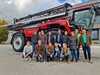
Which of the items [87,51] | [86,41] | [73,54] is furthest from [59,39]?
[87,51]

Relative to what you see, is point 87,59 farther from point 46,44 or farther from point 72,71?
point 72,71

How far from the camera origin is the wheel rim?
21.0 metres

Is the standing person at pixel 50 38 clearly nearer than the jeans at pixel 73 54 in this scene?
No

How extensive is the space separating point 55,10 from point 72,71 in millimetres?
6863

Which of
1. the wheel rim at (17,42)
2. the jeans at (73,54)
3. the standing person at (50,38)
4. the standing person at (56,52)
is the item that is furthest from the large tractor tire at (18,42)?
the jeans at (73,54)

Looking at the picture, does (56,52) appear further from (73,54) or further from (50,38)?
(50,38)

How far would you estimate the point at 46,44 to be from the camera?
16.2 meters

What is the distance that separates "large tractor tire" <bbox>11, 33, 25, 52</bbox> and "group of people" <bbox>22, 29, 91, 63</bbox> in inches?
166

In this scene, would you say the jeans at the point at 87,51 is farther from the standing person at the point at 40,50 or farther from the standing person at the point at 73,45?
the standing person at the point at 40,50

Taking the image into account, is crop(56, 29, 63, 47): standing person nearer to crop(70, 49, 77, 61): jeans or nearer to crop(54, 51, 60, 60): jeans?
crop(54, 51, 60, 60): jeans

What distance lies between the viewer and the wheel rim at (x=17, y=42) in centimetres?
2098

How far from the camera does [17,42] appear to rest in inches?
841

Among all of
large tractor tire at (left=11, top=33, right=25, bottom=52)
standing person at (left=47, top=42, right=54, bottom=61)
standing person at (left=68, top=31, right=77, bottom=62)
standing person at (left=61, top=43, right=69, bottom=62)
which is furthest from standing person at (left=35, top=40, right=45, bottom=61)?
large tractor tire at (left=11, top=33, right=25, bottom=52)

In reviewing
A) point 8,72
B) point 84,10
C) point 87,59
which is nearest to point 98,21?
point 84,10
